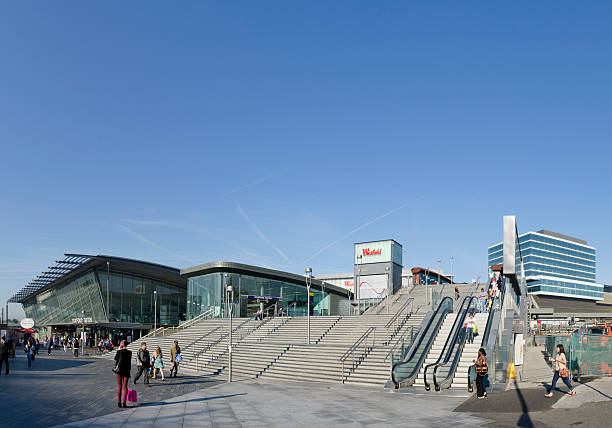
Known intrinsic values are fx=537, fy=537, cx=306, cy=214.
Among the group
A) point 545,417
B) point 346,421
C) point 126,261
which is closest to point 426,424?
point 346,421

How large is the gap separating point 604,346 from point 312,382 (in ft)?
38.6

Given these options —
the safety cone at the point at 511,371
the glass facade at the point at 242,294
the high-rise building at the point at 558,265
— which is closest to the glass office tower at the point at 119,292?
the glass facade at the point at 242,294

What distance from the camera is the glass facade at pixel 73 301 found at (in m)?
66.6

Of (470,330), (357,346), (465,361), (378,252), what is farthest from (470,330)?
(378,252)

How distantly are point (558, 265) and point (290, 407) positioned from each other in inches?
5453

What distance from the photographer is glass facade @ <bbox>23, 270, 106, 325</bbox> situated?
66625 millimetres

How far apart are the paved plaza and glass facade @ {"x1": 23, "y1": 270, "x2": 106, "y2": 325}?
48.1 m

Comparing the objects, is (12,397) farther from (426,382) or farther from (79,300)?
(79,300)

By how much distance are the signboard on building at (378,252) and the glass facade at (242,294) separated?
8691 mm

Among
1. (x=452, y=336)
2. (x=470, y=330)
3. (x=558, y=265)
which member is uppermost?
(x=558, y=265)

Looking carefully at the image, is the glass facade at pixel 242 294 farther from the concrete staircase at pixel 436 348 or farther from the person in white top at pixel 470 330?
the person in white top at pixel 470 330

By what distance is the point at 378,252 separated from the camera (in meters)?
60.8

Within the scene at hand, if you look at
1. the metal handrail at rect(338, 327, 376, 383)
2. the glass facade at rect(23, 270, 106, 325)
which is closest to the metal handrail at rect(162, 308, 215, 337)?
the metal handrail at rect(338, 327, 376, 383)

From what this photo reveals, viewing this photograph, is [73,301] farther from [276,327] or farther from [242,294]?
[276,327]
